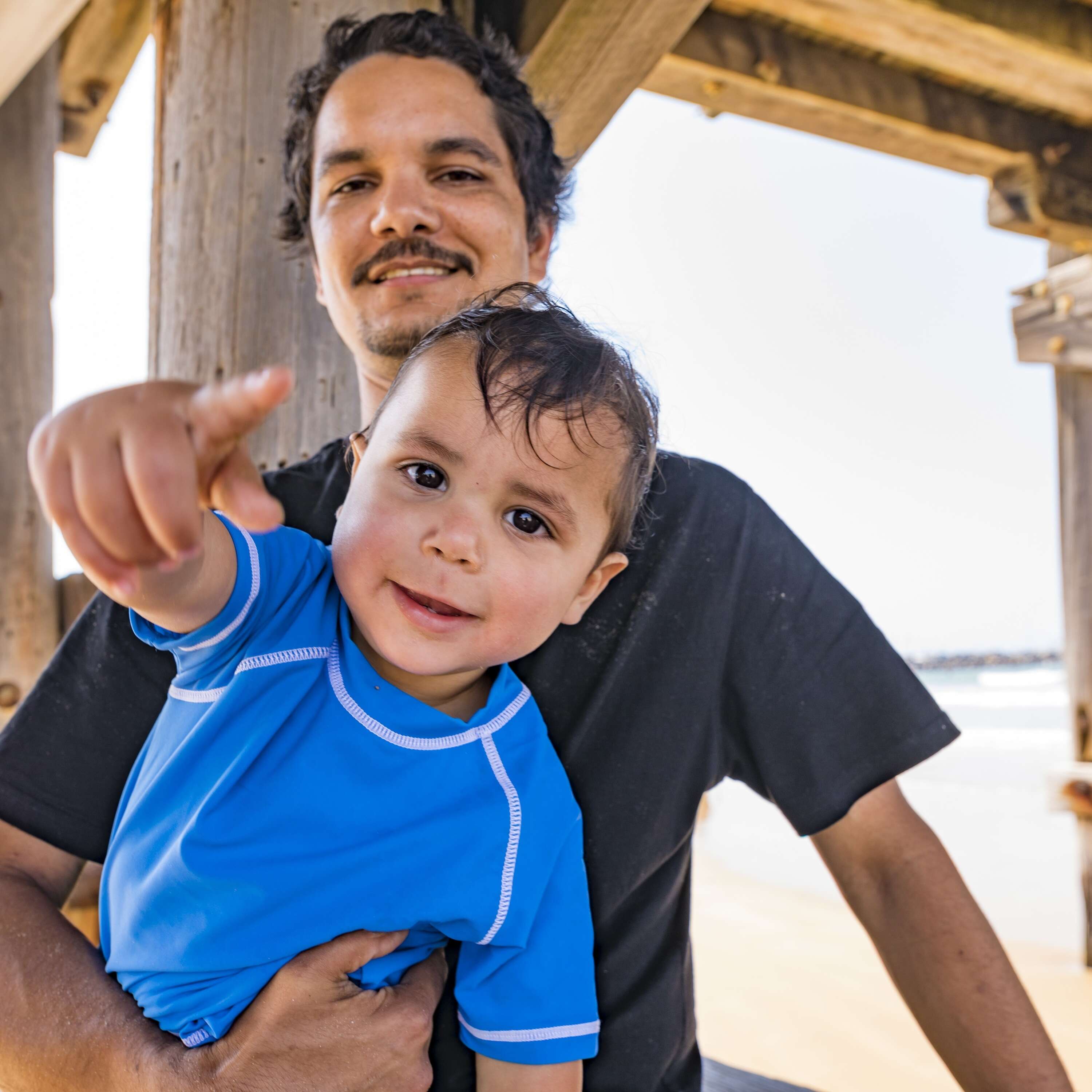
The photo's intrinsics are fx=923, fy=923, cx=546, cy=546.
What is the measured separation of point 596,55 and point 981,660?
34.8 metres

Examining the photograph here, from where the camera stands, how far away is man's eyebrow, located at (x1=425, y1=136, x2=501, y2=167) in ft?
6.05

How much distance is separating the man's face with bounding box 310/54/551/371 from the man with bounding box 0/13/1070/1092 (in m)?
0.09

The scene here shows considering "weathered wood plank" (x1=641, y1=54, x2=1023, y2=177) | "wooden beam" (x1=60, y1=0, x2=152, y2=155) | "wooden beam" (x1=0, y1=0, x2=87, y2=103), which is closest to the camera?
"wooden beam" (x1=0, y1=0, x2=87, y2=103)

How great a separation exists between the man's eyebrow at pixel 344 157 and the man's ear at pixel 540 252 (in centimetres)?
42

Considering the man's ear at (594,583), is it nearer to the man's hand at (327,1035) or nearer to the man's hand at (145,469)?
the man's hand at (327,1035)

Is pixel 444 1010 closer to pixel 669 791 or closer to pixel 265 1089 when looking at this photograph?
pixel 265 1089

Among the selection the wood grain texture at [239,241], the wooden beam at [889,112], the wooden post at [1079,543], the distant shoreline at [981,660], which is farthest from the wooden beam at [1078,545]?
the distant shoreline at [981,660]

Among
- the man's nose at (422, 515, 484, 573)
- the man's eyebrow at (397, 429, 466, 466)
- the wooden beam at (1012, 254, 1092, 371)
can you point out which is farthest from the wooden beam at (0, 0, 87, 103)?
the wooden beam at (1012, 254, 1092, 371)

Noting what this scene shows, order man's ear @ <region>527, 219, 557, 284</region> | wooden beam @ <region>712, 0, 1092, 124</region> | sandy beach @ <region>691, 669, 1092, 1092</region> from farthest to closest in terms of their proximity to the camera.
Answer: sandy beach @ <region>691, 669, 1092, 1092</region>, wooden beam @ <region>712, 0, 1092, 124</region>, man's ear @ <region>527, 219, 557, 284</region>

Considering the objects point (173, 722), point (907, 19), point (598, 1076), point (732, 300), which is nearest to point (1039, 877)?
point (907, 19)

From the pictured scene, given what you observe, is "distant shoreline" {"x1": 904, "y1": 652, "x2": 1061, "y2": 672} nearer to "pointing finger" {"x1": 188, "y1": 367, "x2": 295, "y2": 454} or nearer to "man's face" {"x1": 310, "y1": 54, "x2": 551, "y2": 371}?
"man's face" {"x1": 310, "y1": 54, "x2": 551, "y2": 371}

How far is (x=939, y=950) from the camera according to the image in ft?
4.48

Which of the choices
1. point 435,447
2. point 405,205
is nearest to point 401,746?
point 435,447

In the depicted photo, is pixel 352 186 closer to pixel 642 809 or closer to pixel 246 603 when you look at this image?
pixel 246 603
